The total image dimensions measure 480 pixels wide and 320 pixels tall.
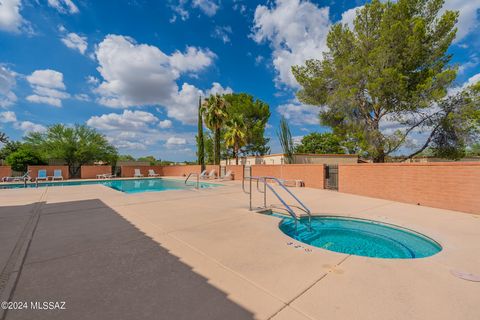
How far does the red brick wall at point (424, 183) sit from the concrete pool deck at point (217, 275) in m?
2.41

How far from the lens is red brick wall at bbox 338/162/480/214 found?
6129 mm

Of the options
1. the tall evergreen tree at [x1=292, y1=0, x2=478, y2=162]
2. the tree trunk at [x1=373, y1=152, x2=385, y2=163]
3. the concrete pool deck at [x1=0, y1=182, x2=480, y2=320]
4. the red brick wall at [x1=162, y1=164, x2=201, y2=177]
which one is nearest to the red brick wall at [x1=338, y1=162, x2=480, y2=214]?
the concrete pool deck at [x1=0, y1=182, x2=480, y2=320]

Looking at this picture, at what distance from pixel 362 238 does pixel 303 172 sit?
8.11m

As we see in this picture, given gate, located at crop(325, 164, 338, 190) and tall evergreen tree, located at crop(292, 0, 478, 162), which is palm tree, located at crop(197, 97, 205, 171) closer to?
tall evergreen tree, located at crop(292, 0, 478, 162)

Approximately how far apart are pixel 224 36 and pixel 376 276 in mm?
17707

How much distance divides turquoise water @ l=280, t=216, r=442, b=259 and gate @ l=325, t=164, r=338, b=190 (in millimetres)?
5595

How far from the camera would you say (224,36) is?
52.2 ft

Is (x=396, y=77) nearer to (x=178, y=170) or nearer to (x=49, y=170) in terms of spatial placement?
(x=178, y=170)

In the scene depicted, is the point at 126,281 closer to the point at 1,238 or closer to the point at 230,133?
the point at 1,238

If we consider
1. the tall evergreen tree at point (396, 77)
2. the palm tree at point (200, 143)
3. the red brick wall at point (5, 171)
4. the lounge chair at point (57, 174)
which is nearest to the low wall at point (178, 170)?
the palm tree at point (200, 143)

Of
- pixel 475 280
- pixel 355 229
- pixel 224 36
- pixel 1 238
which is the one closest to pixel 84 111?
pixel 224 36

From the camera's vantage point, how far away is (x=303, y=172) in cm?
1275

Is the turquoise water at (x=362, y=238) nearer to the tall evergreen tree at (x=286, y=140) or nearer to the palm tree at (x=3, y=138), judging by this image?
the tall evergreen tree at (x=286, y=140)

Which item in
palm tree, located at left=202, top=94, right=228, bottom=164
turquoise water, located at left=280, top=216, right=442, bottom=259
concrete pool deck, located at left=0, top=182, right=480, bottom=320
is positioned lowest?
turquoise water, located at left=280, top=216, right=442, bottom=259
